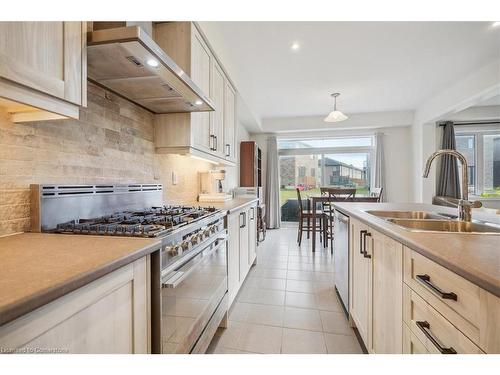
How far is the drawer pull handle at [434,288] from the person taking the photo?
71 cm

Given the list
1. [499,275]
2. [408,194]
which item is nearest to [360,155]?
[408,194]

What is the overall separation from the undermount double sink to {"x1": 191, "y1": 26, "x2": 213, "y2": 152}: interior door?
1.51 metres

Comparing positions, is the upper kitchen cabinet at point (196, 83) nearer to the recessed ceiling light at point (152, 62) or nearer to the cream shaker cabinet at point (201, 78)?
the cream shaker cabinet at point (201, 78)

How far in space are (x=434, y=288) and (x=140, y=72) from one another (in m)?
1.60

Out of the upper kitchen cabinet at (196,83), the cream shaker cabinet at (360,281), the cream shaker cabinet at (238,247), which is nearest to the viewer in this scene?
the cream shaker cabinet at (360,281)

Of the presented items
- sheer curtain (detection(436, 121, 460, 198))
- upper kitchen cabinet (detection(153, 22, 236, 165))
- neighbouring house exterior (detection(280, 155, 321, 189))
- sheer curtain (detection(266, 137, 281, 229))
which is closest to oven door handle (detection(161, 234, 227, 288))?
upper kitchen cabinet (detection(153, 22, 236, 165))

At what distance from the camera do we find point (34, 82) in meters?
0.81

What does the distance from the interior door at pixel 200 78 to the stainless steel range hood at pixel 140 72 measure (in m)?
0.19

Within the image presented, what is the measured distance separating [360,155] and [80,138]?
598 centimetres

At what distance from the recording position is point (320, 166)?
624 cm

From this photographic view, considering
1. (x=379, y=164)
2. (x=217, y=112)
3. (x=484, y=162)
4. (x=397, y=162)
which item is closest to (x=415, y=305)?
(x=217, y=112)

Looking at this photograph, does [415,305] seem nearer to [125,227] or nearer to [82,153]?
[125,227]

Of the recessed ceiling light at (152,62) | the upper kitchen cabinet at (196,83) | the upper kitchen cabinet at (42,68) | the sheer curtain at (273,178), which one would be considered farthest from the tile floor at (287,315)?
the sheer curtain at (273,178)

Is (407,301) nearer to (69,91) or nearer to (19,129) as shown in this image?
(69,91)
